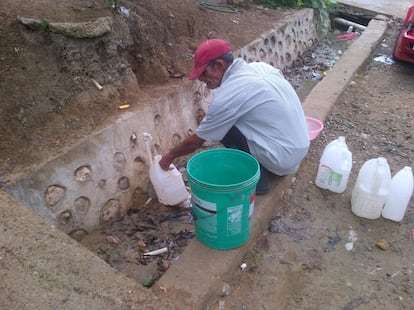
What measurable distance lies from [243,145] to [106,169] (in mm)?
1153

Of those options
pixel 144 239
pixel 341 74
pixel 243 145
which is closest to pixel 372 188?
pixel 243 145

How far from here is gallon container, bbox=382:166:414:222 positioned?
2.97 metres

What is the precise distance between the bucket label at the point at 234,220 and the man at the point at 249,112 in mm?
566

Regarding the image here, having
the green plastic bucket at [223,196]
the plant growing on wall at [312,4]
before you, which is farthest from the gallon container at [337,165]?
the plant growing on wall at [312,4]

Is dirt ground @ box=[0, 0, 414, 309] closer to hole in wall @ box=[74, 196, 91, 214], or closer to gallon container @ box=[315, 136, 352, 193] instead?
gallon container @ box=[315, 136, 352, 193]

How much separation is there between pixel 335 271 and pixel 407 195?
85 cm

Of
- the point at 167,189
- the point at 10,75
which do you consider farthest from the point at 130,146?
the point at 10,75

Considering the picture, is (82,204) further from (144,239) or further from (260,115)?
(260,115)

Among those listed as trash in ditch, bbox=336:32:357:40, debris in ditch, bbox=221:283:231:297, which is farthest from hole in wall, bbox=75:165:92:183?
trash in ditch, bbox=336:32:357:40

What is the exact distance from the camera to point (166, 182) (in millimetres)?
3277

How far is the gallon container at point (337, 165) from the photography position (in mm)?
3277

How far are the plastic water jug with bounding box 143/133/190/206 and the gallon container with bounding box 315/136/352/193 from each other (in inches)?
48.0

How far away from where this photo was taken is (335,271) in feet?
8.85

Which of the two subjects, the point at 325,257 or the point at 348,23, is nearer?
the point at 325,257
